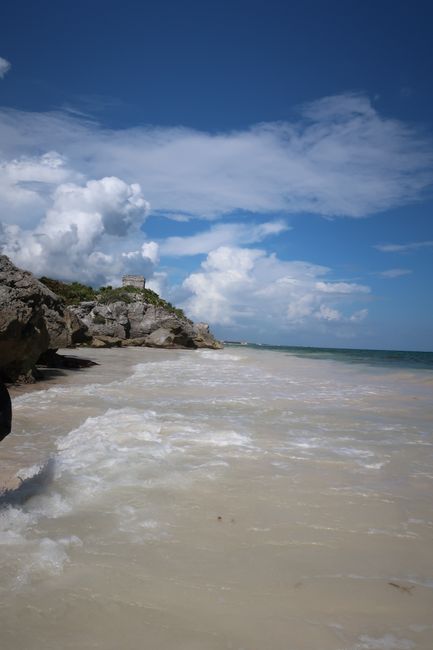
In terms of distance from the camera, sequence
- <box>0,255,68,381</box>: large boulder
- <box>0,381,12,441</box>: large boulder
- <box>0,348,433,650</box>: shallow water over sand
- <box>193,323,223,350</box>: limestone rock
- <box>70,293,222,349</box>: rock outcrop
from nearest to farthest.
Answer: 1. <box>0,348,433,650</box>: shallow water over sand
2. <box>0,381,12,441</box>: large boulder
3. <box>0,255,68,381</box>: large boulder
4. <box>70,293,222,349</box>: rock outcrop
5. <box>193,323,223,350</box>: limestone rock

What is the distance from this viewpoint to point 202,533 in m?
2.98

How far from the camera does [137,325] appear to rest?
4581 cm

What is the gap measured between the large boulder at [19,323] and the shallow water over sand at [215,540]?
356cm

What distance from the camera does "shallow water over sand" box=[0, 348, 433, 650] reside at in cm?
203

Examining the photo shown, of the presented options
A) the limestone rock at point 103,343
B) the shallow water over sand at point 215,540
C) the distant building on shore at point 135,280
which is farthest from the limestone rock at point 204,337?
the shallow water over sand at point 215,540

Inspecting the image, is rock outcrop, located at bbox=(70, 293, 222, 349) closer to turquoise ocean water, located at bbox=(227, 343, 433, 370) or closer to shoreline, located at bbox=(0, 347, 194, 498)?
turquoise ocean water, located at bbox=(227, 343, 433, 370)

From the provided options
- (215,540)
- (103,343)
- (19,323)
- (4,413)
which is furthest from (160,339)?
(215,540)

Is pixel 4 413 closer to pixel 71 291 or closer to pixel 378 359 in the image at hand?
pixel 378 359

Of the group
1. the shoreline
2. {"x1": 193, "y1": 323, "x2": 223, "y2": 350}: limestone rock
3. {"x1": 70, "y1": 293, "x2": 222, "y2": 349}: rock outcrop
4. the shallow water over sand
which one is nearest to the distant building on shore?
{"x1": 193, "y1": 323, "x2": 223, "y2": 350}: limestone rock

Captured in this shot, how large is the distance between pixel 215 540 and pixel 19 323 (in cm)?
770

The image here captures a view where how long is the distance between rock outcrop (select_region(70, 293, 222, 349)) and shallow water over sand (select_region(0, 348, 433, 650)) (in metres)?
31.7

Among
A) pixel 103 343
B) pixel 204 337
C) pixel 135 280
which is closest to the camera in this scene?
pixel 103 343

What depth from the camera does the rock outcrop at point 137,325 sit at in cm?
3982

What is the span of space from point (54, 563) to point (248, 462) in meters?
2.58
